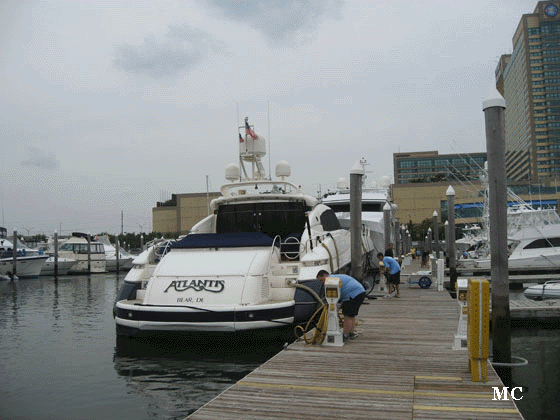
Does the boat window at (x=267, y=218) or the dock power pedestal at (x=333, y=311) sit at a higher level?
the boat window at (x=267, y=218)

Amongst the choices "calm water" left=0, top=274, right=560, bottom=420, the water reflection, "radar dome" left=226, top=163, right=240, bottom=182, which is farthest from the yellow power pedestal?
"radar dome" left=226, top=163, right=240, bottom=182

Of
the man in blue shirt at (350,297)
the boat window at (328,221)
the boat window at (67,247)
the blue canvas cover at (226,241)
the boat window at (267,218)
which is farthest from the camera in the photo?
the boat window at (67,247)

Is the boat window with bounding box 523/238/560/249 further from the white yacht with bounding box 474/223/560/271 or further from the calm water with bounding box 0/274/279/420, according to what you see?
the calm water with bounding box 0/274/279/420

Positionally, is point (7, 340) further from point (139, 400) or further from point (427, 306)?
point (427, 306)

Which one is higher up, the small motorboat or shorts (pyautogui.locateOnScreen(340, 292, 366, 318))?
shorts (pyautogui.locateOnScreen(340, 292, 366, 318))

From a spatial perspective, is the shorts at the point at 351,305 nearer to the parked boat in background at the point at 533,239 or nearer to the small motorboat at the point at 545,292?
the small motorboat at the point at 545,292

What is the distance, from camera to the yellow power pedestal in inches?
253

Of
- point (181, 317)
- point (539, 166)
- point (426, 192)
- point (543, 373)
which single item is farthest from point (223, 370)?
point (539, 166)

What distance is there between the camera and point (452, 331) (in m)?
9.84

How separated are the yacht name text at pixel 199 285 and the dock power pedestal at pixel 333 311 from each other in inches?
92.4

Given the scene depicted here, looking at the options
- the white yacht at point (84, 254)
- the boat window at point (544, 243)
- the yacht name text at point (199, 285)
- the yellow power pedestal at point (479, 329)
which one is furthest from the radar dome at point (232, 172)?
the white yacht at point (84, 254)

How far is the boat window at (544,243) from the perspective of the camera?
3092 centimetres

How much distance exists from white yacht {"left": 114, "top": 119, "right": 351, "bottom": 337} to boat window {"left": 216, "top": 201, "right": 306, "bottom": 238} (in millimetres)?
278

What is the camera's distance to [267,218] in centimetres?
1431
